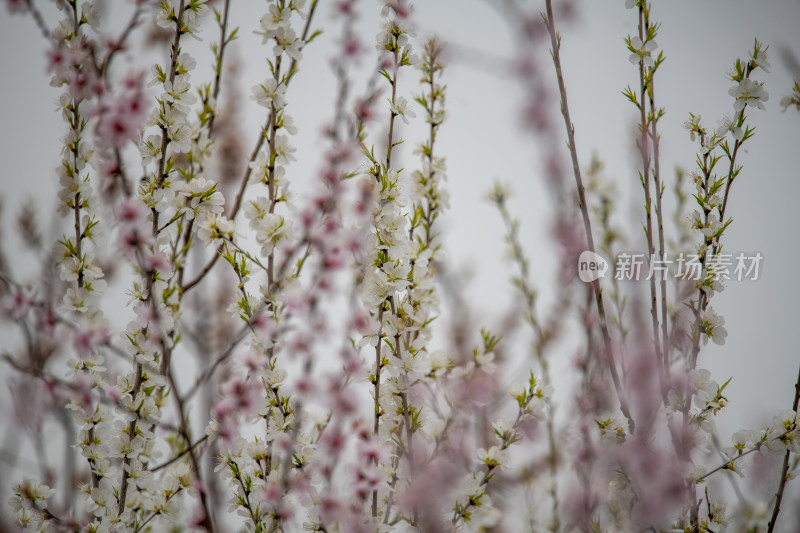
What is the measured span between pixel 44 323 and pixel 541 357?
1.21 m

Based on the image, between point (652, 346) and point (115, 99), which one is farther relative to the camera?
point (652, 346)

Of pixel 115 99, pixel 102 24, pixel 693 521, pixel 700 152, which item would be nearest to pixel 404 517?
pixel 693 521

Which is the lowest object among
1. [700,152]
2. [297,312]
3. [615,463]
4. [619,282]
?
[615,463]

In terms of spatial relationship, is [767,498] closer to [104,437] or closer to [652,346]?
[652,346]

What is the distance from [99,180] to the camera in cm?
128

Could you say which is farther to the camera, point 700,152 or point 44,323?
point 700,152

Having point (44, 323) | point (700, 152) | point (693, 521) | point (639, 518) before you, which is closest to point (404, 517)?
point (639, 518)

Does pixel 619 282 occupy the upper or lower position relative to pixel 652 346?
upper

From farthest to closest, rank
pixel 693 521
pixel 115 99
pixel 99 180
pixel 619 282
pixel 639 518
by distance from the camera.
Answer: pixel 619 282
pixel 99 180
pixel 693 521
pixel 639 518
pixel 115 99

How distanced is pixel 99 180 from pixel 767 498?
2.02 metres

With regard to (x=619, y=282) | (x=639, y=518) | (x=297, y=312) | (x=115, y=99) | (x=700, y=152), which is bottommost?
(x=639, y=518)

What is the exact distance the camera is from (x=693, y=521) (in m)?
1.13


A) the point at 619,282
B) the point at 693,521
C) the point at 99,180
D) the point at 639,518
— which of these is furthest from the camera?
the point at 619,282

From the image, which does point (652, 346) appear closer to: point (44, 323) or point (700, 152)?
point (700, 152)
